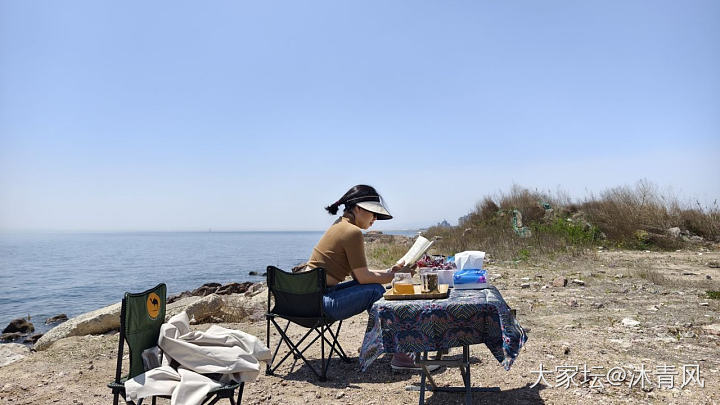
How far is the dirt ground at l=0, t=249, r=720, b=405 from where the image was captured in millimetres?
3568

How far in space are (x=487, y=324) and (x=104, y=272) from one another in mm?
23221

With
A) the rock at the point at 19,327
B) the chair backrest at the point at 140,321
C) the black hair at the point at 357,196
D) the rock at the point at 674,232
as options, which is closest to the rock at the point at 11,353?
the rock at the point at 19,327

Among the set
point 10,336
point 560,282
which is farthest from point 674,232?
point 10,336

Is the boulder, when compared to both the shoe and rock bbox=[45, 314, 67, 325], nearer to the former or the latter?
the shoe

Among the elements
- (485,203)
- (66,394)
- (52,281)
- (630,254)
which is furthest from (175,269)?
(66,394)

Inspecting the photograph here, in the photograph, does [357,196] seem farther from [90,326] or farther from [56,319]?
[56,319]

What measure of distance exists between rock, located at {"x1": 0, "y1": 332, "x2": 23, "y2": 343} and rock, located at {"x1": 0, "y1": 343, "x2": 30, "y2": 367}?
10.3ft

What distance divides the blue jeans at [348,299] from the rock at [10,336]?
826 cm

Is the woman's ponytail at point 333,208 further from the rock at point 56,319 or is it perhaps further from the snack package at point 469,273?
the rock at point 56,319

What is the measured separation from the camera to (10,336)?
9.45m

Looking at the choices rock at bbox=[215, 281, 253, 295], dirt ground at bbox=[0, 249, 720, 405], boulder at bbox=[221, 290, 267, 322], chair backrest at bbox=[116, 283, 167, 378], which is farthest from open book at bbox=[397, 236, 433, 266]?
rock at bbox=[215, 281, 253, 295]

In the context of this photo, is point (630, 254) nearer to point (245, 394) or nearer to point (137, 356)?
point (245, 394)

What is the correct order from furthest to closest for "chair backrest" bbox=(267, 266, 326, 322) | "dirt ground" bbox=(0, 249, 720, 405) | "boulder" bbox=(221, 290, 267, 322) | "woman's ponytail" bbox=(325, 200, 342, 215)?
1. "boulder" bbox=(221, 290, 267, 322)
2. "woman's ponytail" bbox=(325, 200, 342, 215)
3. "chair backrest" bbox=(267, 266, 326, 322)
4. "dirt ground" bbox=(0, 249, 720, 405)

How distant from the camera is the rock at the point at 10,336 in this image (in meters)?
9.26
